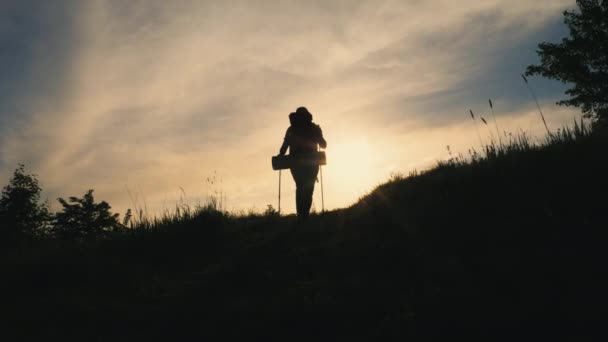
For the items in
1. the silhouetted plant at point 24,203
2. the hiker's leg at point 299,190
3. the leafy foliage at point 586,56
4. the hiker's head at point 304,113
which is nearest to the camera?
the hiker's leg at point 299,190

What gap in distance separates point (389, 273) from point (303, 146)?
5631mm

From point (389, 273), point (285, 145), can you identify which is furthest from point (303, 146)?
point (389, 273)

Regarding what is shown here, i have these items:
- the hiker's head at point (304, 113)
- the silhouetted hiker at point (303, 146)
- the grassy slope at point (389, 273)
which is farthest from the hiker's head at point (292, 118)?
the grassy slope at point (389, 273)

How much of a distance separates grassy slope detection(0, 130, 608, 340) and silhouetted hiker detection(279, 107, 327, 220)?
2.15 meters

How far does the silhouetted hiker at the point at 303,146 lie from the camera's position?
29.6 ft

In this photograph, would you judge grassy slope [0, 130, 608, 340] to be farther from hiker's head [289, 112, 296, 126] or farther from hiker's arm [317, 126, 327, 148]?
hiker's head [289, 112, 296, 126]

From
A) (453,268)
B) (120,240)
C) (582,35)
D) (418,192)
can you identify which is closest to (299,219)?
(418,192)

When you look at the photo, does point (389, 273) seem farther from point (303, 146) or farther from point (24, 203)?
point (24, 203)

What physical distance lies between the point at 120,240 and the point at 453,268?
5.79 metres

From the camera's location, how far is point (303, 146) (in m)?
9.41

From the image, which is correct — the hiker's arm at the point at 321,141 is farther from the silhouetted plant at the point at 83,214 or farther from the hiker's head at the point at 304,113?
the silhouetted plant at the point at 83,214

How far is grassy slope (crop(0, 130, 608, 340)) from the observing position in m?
3.06

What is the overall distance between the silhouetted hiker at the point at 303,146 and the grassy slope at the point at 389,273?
2.15m

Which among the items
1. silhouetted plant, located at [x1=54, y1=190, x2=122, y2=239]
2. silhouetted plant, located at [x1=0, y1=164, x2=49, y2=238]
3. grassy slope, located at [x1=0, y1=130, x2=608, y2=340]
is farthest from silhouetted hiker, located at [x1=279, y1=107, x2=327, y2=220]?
silhouetted plant, located at [x1=0, y1=164, x2=49, y2=238]
